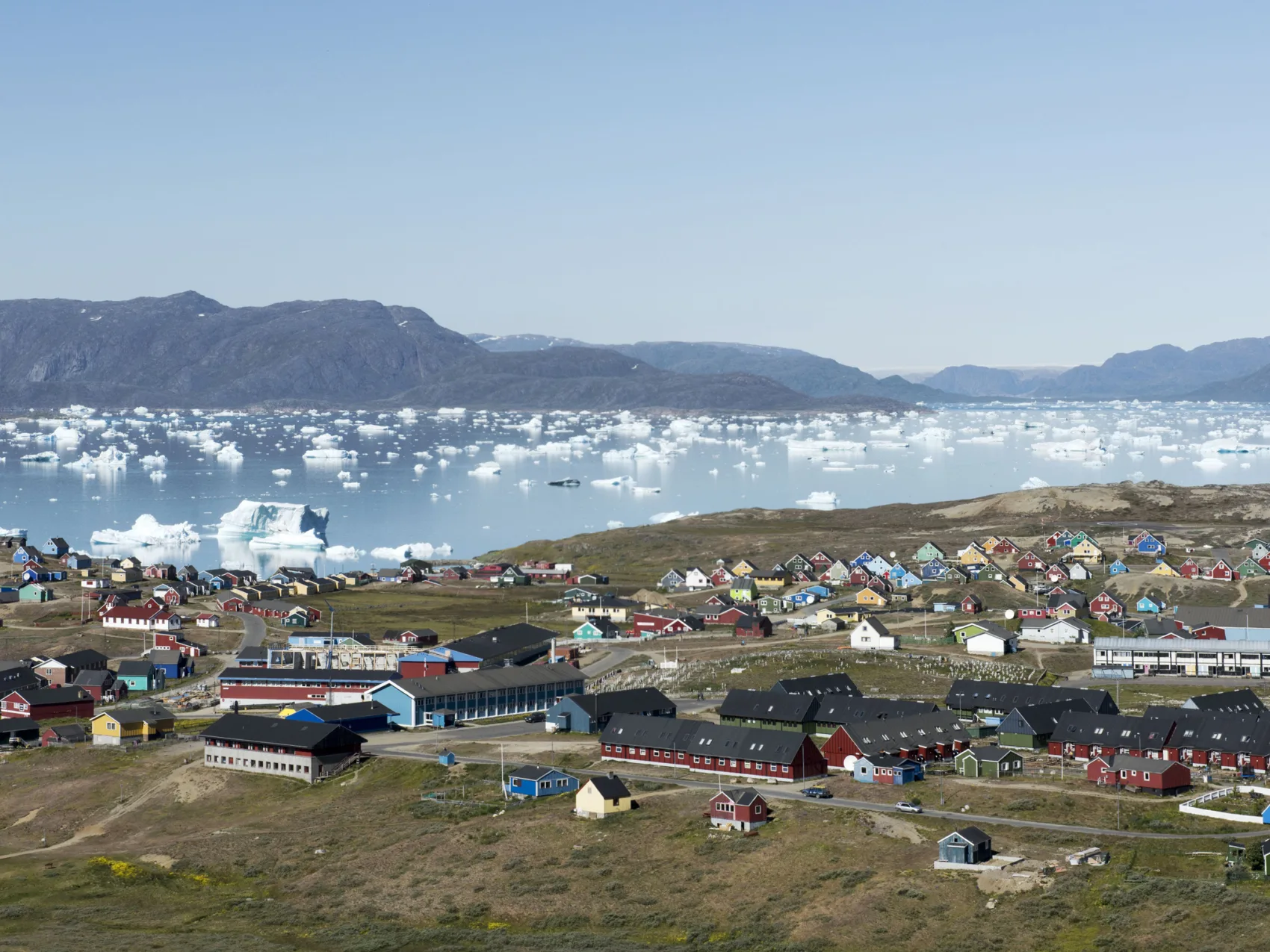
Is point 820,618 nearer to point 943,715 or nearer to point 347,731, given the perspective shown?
point 943,715

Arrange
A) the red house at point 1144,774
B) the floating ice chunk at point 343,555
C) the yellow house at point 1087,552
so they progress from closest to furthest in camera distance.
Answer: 1. the red house at point 1144,774
2. the yellow house at point 1087,552
3. the floating ice chunk at point 343,555

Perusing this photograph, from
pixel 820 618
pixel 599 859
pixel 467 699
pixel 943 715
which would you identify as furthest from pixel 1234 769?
pixel 820 618

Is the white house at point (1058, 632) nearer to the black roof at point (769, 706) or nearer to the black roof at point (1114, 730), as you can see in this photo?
the black roof at point (769, 706)

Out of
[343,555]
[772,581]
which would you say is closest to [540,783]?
[772,581]

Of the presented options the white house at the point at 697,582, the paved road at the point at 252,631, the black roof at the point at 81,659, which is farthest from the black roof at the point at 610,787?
the white house at the point at 697,582

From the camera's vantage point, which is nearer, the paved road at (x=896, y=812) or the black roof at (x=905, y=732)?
the paved road at (x=896, y=812)

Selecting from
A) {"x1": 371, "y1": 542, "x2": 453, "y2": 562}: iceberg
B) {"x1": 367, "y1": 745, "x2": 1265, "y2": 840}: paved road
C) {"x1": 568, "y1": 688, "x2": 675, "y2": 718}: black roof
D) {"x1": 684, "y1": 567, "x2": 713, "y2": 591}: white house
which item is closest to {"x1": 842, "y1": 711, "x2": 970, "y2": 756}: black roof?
{"x1": 367, "y1": 745, "x2": 1265, "y2": 840}: paved road

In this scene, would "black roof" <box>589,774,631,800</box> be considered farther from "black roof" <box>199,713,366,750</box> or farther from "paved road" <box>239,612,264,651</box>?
"paved road" <box>239,612,264,651</box>
